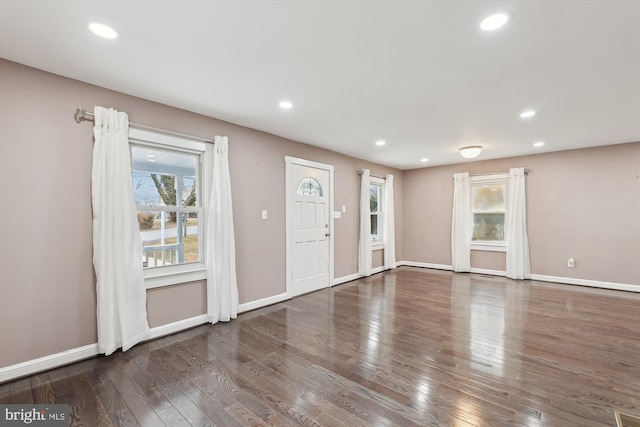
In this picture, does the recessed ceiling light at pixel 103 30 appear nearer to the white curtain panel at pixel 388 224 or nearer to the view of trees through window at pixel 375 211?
the view of trees through window at pixel 375 211

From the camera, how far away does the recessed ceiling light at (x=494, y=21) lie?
1754mm

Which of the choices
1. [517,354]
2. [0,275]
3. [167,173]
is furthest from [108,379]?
[517,354]

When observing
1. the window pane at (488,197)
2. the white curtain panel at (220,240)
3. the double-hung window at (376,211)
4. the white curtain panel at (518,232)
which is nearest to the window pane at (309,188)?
the white curtain panel at (220,240)

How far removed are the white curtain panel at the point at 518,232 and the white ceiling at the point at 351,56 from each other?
214cm

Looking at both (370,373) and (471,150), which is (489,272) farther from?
(370,373)

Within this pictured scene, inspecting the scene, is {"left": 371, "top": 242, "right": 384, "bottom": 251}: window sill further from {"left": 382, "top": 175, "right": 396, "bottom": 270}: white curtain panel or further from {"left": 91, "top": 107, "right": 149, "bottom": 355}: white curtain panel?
{"left": 91, "top": 107, "right": 149, "bottom": 355}: white curtain panel

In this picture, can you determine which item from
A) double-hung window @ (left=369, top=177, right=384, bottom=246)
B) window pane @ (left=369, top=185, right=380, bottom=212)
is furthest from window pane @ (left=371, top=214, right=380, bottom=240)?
window pane @ (left=369, top=185, right=380, bottom=212)

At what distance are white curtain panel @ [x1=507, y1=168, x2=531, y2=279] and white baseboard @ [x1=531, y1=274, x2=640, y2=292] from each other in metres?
0.22

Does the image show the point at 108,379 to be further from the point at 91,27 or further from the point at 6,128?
the point at 91,27

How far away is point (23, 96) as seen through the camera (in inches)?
91.4

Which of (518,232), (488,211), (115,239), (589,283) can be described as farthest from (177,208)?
(589,283)

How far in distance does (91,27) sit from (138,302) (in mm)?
2317

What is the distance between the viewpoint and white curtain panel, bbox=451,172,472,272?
638 cm

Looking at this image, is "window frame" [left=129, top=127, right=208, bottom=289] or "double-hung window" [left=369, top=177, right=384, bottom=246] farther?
"double-hung window" [left=369, top=177, right=384, bottom=246]
